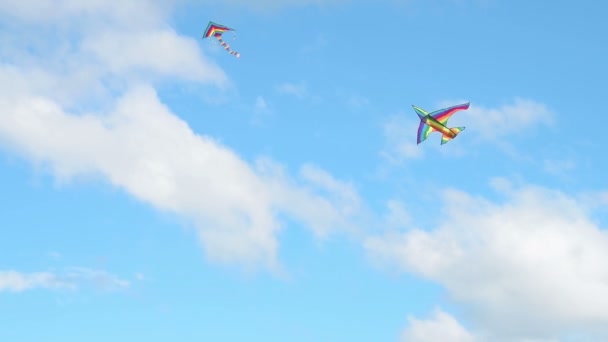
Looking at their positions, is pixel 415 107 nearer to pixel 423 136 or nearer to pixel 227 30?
pixel 423 136

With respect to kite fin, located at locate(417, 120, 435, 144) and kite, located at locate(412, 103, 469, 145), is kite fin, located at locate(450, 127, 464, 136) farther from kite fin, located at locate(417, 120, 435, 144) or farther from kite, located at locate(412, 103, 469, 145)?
kite fin, located at locate(417, 120, 435, 144)

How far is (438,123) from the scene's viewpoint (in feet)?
454

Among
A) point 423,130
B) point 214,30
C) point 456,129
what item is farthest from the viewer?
point 214,30

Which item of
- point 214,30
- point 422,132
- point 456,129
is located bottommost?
point 456,129

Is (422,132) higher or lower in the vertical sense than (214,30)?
lower

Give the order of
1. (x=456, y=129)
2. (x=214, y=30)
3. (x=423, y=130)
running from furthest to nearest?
(x=214, y=30) < (x=423, y=130) < (x=456, y=129)

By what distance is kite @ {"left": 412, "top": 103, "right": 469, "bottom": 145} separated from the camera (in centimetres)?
13575

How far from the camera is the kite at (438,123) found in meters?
136

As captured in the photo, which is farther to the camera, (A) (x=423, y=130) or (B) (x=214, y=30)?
(B) (x=214, y=30)

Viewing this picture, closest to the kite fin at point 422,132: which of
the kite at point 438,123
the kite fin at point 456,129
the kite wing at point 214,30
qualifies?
the kite at point 438,123

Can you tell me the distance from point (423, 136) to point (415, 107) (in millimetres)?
6740

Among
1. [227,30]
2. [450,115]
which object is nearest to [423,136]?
[450,115]

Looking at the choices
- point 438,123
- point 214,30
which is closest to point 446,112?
point 438,123

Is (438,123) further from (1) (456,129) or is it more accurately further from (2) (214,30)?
(2) (214,30)
